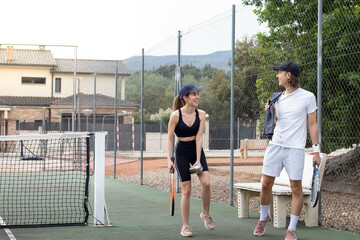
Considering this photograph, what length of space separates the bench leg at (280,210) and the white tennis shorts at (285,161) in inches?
40.1

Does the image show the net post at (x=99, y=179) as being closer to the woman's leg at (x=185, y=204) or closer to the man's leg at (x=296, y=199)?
the woman's leg at (x=185, y=204)

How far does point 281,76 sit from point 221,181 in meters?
9.24

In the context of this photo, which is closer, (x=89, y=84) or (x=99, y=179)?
(x=99, y=179)

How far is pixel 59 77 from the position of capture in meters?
46.7

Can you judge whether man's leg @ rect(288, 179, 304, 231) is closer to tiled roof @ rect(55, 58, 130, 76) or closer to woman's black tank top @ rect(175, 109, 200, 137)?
woman's black tank top @ rect(175, 109, 200, 137)

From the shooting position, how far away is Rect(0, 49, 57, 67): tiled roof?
4616cm

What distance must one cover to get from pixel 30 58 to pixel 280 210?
41.5 meters

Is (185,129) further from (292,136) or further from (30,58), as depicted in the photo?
(30,58)

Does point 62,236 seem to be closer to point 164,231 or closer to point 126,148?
point 164,231

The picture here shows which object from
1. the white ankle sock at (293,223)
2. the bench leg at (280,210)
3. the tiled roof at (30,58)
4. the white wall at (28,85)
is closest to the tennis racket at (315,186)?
the white ankle sock at (293,223)

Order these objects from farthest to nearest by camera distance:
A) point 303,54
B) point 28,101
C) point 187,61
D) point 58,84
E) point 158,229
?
point 58,84
point 28,101
point 187,61
point 303,54
point 158,229

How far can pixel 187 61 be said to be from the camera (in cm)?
1307

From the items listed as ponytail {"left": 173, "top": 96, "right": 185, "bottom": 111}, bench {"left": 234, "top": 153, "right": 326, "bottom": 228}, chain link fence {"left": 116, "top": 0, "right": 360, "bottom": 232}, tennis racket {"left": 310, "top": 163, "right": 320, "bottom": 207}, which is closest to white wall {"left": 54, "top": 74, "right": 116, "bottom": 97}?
chain link fence {"left": 116, "top": 0, "right": 360, "bottom": 232}

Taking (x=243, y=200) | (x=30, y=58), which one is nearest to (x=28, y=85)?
(x=30, y=58)
